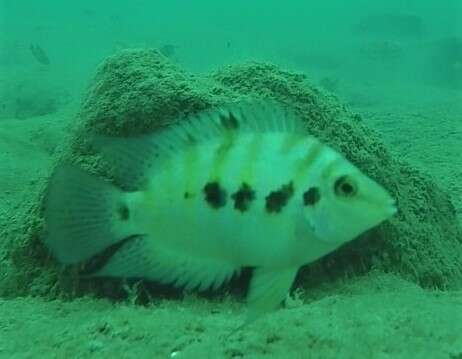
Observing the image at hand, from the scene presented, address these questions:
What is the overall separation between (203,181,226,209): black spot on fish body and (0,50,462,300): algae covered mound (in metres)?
2.25

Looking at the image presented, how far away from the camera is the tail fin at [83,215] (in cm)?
205

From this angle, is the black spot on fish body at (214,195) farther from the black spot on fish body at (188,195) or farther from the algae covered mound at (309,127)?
the algae covered mound at (309,127)

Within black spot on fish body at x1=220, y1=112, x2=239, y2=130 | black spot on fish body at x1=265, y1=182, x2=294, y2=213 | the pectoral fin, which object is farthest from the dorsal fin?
the pectoral fin

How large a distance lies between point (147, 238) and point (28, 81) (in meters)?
16.4

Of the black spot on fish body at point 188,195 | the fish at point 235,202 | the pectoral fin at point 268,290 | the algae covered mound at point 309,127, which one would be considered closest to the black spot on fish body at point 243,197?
the fish at point 235,202

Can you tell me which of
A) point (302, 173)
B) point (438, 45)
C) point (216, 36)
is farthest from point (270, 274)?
point (216, 36)

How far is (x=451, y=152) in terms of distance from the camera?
9.02m

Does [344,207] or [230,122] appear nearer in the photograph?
[344,207]

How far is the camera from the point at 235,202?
1.87 metres

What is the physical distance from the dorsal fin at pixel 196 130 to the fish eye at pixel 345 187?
242mm

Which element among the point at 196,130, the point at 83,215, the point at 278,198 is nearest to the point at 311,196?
the point at 278,198

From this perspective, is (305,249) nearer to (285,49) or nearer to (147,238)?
(147,238)

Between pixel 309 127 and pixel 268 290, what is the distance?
274 centimetres

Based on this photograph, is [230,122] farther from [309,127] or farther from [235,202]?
[309,127]
